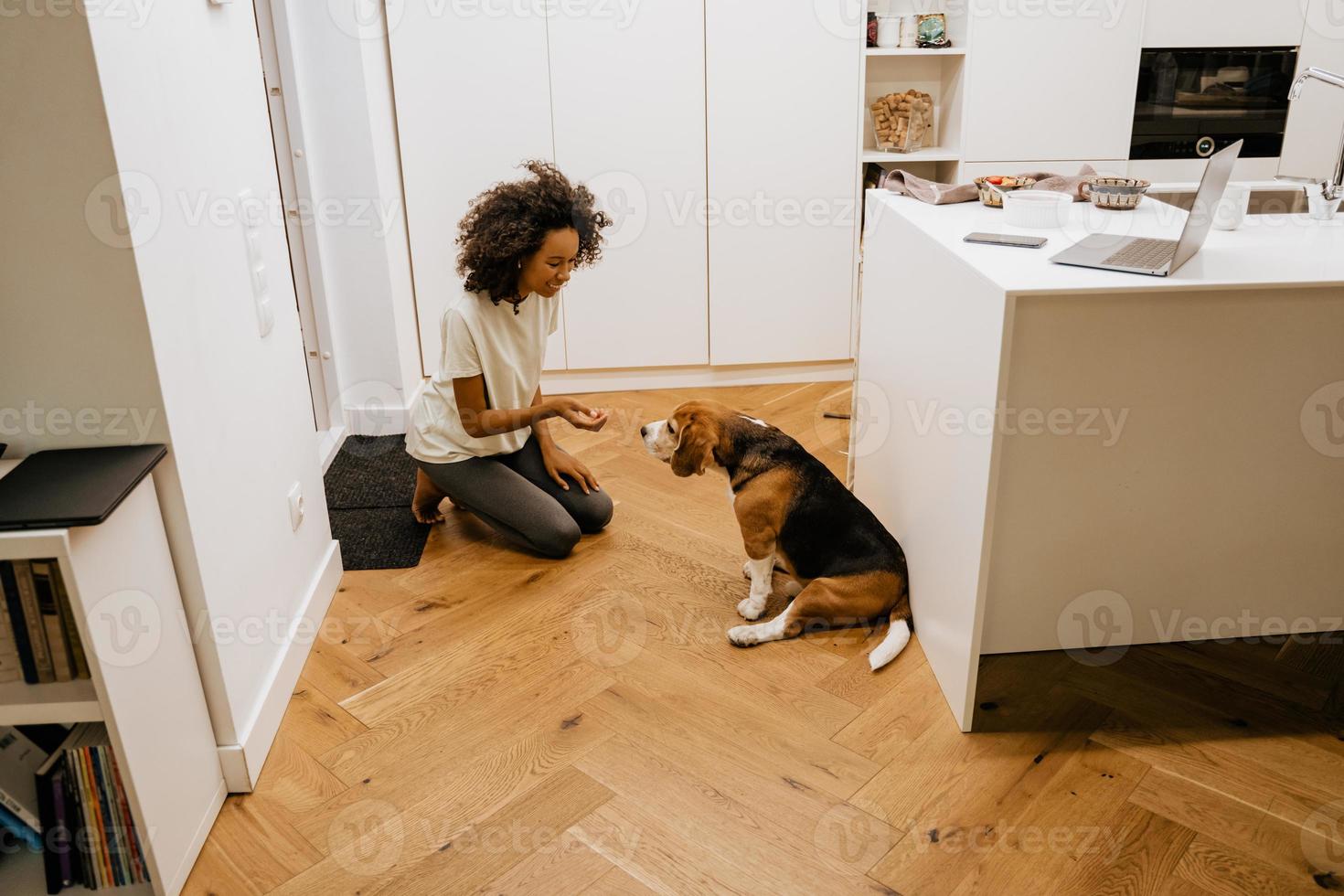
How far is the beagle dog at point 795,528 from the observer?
232 centimetres

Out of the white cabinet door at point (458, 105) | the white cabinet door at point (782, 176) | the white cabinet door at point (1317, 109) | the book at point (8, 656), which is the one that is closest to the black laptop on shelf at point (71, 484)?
the book at point (8, 656)

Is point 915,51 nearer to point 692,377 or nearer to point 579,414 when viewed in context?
point 692,377

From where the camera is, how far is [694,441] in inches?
93.2

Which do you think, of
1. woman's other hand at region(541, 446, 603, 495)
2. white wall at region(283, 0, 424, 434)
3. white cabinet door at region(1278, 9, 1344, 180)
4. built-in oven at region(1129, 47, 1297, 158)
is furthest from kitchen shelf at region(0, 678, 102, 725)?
white cabinet door at region(1278, 9, 1344, 180)

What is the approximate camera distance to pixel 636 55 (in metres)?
3.43

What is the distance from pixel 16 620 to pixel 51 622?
46 millimetres

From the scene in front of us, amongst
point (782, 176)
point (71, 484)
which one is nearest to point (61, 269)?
point (71, 484)

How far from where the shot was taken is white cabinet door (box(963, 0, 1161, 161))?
138 inches

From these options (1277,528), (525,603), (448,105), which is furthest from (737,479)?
(448,105)

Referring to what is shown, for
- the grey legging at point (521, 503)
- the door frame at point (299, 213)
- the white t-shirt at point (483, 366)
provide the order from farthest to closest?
A: the door frame at point (299, 213)
the grey legging at point (521, 503)
the white t-shirt at point (483, 366)

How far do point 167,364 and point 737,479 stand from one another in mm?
1198

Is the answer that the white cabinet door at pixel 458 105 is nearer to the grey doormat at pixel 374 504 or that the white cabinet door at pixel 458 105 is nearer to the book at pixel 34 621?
the grey doormat at pixel 374 504

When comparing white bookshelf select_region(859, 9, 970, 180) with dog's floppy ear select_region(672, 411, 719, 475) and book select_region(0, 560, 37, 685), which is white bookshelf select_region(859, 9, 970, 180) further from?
book select_region(0, 560, 37, 685)

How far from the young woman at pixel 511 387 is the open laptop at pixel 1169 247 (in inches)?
44.5
